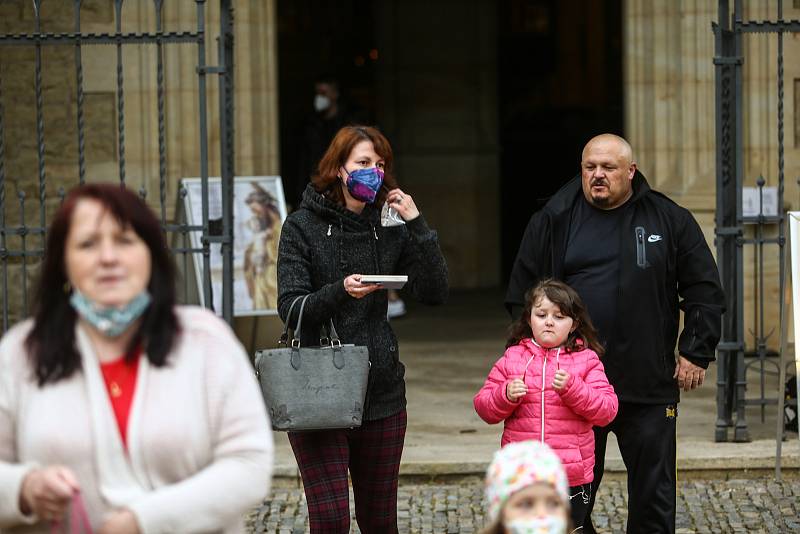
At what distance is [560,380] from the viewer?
524cm

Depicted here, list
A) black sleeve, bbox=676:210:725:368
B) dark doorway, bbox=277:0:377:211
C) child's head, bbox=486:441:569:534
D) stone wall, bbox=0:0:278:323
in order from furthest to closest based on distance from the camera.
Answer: dark doorway, bbox=277:0:377:211 < stone wall, bbox=0:0:278:323 < black sleeve, bbox=676:210:725:368 < child's head, bbox=486:441:569:534

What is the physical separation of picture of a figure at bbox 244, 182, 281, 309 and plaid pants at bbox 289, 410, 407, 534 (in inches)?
187

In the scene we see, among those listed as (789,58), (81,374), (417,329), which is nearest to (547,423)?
(81,374)

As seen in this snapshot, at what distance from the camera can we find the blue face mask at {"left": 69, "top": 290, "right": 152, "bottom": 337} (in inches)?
128

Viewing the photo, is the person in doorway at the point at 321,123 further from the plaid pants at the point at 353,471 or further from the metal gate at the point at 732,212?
the plaid pants at the point at 353,471

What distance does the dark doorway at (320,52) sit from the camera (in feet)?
55.3

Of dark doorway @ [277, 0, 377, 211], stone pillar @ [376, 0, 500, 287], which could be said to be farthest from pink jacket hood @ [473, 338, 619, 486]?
dark doorway @ [277, 0, 377, 211]

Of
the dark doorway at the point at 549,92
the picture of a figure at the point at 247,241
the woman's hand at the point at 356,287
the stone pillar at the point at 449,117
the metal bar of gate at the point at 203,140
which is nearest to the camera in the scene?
the woman's hand at the point at 356,287

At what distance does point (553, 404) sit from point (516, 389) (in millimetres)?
181

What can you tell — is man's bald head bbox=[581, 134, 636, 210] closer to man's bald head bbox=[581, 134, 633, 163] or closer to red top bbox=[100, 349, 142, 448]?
man's bald head bbox=[581, 134, 633, 163]

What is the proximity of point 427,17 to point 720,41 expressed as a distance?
7126 millimetres

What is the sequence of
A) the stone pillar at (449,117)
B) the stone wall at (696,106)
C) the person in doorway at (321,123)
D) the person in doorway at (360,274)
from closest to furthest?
the person in doorway at (360,274), the stone wall at (696,106), the person in doorway at (321,123), the stone pillar at (449,117)

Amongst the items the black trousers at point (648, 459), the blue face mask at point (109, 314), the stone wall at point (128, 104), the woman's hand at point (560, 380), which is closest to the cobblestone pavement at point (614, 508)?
the black trousers at point (648, 459)

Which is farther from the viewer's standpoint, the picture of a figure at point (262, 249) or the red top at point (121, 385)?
the picture of a figure at point (262, 249)
